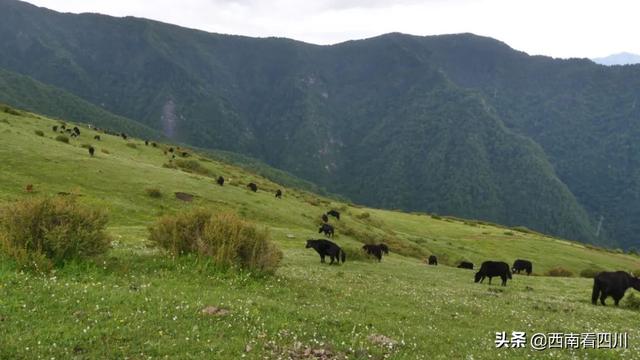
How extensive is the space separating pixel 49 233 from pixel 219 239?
19.9ft

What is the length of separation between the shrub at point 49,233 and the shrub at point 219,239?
273 cm

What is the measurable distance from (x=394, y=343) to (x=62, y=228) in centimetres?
1205

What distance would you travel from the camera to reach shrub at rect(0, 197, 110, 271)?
17359 millimetres

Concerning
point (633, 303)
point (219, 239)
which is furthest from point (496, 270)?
point (219, 239)

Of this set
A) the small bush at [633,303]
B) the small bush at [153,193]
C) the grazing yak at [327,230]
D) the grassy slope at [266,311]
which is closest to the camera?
the grassy slope at [266,311]

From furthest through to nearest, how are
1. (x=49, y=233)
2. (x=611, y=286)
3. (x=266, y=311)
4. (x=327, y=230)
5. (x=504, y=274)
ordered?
(x=327, y=230) → (x=504, y=274) → (x=611, y=286) → (x=49, y=233) → (x=266, y=311)

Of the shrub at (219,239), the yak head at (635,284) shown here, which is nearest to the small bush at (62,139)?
the shrub at (219,239)

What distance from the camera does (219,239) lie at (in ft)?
68.3

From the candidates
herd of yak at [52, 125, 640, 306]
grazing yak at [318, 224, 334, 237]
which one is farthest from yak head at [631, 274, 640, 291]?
grazing yak at [318, 224, 334, 237]

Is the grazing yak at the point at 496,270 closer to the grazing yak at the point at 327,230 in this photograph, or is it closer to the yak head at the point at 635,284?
the yak head at the point at 635,284

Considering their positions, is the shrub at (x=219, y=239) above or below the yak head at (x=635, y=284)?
above

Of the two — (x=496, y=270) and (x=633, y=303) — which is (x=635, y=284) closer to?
(x=633, y=303)

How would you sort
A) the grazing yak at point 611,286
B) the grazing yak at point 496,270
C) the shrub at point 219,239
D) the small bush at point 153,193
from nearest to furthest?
1. the shrub at point 219,239
2. the grazing yak at point 611,286
3. the grazing yak at point 496,270
4. the small bush at point 153,193

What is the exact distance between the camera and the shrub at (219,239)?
20688 millimetres
